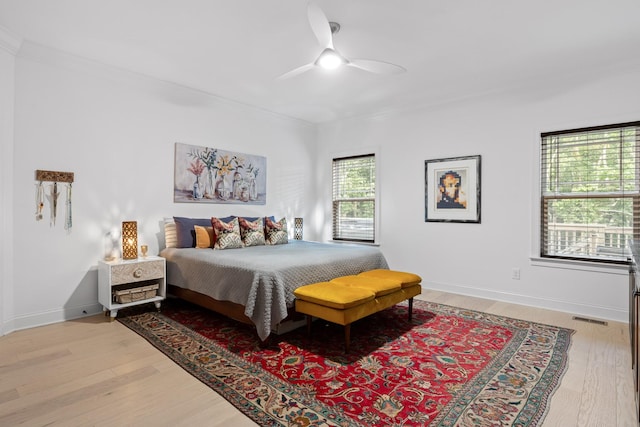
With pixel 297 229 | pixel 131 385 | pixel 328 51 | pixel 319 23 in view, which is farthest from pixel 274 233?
pixel 319 23

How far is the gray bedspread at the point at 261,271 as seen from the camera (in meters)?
2.70

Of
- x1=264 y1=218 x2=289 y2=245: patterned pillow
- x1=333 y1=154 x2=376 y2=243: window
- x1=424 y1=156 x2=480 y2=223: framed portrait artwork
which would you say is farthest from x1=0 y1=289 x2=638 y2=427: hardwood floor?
x1=333 y1=154 x2=376 y2=243: window

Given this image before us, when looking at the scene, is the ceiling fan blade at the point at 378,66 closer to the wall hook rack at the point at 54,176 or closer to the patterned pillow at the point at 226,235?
the patterned pillow at the point at 226,235

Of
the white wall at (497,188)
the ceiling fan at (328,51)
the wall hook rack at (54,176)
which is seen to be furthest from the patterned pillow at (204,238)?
the white wall at (497,188)

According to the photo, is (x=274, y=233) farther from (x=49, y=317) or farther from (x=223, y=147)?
(x=49, y=317)

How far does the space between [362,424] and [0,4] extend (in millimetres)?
3726

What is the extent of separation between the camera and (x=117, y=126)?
3.74m

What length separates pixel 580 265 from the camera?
3654 millimetres

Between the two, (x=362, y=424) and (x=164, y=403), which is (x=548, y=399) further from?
(x=164, y=403)

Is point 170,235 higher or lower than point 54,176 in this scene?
lower

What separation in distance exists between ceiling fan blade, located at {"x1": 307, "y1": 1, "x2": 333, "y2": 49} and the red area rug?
7.69 feet

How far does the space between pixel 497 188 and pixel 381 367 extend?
2825 mm

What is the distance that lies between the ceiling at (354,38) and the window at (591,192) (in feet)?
2.26

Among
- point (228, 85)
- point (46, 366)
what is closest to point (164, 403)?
point (46, 366)
